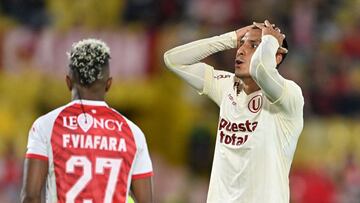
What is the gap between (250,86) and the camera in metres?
6.66

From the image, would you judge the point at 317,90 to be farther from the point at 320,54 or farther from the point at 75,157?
the point at 75,157

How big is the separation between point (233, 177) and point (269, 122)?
0.35 m

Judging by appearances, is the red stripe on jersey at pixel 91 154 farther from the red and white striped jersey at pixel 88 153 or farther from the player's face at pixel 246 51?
the player's face at pixel 246 51

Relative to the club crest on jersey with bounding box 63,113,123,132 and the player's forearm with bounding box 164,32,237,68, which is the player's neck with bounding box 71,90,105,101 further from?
the player's forearm with bounding box 164,32,237,68

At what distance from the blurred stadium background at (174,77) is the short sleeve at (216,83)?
6538mm

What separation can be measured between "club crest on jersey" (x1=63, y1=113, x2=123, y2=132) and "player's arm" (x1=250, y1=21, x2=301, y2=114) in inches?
30.6

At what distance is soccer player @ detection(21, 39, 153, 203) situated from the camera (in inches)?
236

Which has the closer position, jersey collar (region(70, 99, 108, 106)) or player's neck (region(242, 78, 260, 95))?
jersey collar (region(70, 99, 108, 106))

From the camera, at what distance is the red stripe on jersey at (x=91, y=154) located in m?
5.99

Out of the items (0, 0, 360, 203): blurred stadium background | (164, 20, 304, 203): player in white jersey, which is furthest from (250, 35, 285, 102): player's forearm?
(0, 0, 360, 203): blurred stadium background

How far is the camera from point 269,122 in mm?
6500

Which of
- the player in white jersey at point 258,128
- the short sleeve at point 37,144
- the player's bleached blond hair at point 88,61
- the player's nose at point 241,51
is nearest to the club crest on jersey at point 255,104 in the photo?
the player in white jersey at point 258,128

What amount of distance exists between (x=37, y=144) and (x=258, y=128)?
122 centimetres

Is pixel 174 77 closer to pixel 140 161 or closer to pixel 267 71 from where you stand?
pixel 267 71
